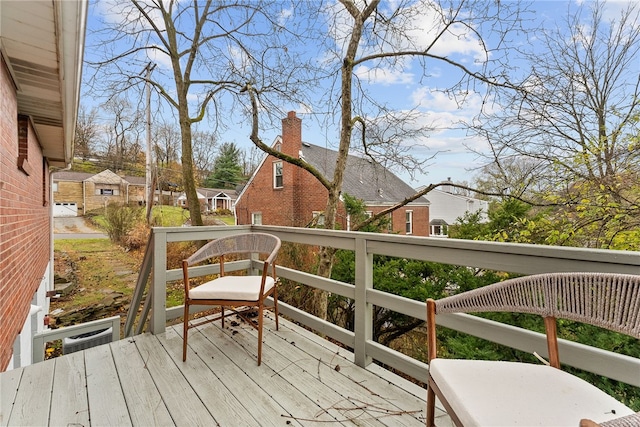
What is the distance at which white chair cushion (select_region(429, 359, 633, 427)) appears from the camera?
0.88 metres

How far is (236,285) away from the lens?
231cm

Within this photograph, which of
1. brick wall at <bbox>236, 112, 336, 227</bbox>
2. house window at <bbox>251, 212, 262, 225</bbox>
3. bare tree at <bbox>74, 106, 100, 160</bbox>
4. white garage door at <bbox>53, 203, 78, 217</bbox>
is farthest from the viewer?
house window at <bbox>251, 212, 262, 225</bbox>

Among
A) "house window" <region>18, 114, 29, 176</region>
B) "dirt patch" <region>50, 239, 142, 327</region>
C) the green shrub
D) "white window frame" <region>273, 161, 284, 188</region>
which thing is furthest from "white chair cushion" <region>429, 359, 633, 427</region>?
"white window frame" <region>273, 161, 284, 188</region>

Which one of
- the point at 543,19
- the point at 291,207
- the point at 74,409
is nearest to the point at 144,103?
the point at 291,207

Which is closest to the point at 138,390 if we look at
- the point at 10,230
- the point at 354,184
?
the point at 10,230

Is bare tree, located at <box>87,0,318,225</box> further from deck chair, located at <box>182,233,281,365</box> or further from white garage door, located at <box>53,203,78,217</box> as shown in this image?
white garage door, located at <box>53,203,78,217</box>

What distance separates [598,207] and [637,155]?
63 cm

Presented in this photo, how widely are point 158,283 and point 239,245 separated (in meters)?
0.73

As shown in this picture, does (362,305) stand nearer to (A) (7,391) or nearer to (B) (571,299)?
(B) (571,299)

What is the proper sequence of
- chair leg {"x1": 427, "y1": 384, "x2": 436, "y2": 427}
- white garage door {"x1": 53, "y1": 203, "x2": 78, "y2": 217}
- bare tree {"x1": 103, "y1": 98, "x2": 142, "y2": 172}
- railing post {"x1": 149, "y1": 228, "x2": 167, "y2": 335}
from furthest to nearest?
1. white garage door {"x1": 53, "y1": 203, "x2": 78, "y2": 217}
2. bare tree {"x1": 103, "y1": 98, "x2": 142, "y2": 172}
3. railing post {"x1": 149, "y1": 228, "x2": 167, "y2": 335}
4. chair leg {"x1": 427, "y1": 384, "x2": 436, "y2": 427}

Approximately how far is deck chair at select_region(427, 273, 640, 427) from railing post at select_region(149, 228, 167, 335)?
2166 millimetres

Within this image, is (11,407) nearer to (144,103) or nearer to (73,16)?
(73,16)

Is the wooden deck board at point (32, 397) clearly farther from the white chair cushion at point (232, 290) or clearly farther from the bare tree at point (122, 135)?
the bare tree at point (122, 135)

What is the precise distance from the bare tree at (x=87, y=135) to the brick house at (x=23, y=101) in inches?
178
